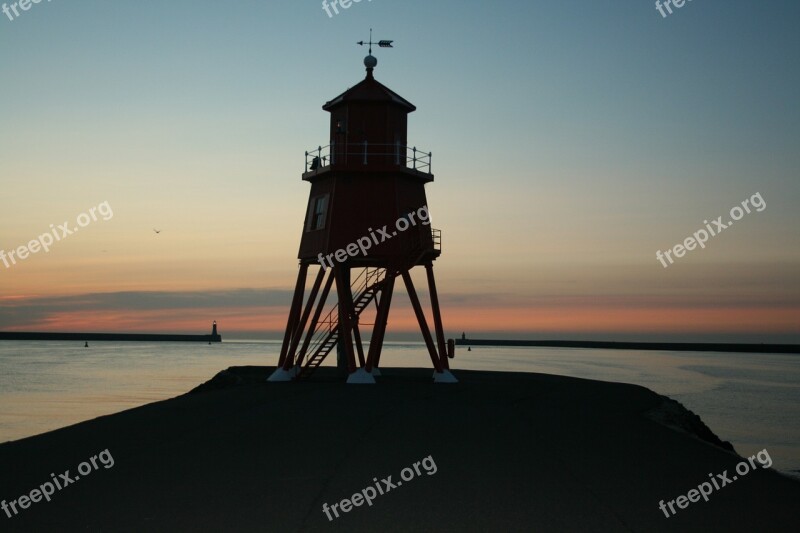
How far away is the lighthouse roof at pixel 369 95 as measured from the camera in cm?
3231

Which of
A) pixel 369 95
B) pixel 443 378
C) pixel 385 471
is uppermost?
pixel 369 95

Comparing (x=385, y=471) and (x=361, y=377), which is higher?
(x=361, y=377)

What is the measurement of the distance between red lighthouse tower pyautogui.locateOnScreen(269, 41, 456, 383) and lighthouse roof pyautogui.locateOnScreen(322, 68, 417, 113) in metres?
0.04

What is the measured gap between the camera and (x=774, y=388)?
249ft

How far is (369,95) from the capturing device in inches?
1277

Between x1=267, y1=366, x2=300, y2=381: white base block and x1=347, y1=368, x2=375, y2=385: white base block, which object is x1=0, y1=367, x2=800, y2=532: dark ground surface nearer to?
x1=347, y1=368, x2=375, y2=385: white base block

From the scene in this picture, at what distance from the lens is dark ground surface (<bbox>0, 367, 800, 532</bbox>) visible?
35.0 ft

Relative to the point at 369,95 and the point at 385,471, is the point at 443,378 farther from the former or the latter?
the point at 385,471

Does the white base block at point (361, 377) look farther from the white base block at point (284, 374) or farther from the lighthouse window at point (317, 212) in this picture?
the lighthouse window at point (317, 212)

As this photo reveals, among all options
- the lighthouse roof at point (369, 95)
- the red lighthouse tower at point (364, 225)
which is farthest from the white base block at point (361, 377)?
the lighthouse roof at point (369, 95)

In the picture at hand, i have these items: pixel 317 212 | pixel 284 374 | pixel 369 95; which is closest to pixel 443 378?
pixel 284 374

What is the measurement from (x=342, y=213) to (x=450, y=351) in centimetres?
705

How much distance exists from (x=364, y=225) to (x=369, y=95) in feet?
17.5

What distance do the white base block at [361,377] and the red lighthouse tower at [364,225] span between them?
1.5 inches
